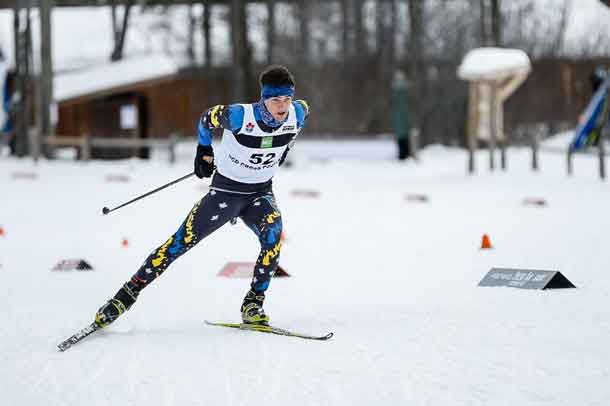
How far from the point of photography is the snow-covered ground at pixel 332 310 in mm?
5168

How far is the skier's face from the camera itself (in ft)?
20.4

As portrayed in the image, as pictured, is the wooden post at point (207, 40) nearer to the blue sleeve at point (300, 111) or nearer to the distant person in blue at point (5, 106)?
the distant person in blue at point (5, 106)

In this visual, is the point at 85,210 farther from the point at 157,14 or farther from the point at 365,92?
the point at 157,14

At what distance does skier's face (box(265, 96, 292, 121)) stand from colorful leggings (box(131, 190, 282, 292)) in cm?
57

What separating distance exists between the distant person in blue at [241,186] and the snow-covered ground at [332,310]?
0.92 feet

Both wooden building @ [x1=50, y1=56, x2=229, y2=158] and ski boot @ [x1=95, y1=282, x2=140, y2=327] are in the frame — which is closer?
ski boot @ [x1=95, y1=282, x2=140, y2=327]

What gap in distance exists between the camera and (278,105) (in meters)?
6.21

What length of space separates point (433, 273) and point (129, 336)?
10.8ft

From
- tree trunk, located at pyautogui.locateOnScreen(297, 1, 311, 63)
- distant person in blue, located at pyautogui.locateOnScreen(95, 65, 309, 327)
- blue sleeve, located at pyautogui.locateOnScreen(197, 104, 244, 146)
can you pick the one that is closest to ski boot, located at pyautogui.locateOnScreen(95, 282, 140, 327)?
distant person in blue, located at pyautogui.locateOnScreen(95, 65, 309, 327)

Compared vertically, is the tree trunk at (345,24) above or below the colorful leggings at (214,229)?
above

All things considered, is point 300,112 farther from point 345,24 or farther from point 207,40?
point 345,24

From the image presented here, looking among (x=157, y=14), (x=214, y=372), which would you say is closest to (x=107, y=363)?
(x=214, y=372)

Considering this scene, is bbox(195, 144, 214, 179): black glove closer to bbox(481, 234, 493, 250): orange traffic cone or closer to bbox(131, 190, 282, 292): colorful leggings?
bbox(131, 190, 282, 292): colorful leggings

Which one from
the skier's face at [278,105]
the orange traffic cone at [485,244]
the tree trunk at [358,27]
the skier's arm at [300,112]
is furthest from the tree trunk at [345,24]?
the skier's face at [278,105]
